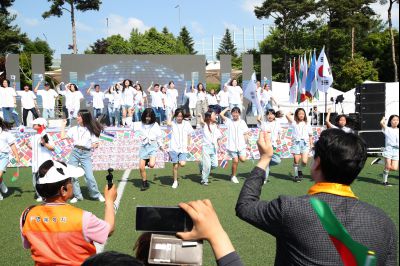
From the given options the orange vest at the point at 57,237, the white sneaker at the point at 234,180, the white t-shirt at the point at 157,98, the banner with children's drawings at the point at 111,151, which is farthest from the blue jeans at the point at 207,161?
the white t-shirt at the point at 157,98

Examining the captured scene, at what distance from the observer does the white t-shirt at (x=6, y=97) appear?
15.5 meters

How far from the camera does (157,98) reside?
18125 mm

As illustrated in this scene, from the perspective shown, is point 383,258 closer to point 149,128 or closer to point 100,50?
point 149,128

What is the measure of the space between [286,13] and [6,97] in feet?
74.3

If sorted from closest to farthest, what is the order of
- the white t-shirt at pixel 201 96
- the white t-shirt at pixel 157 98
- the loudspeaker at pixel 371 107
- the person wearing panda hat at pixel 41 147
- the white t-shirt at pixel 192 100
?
the person wearing panda hat at pixel 41 147 < the loudspeaker at pixel 371 107 < the white t-shirt at pixel 157 98 < the white t-shirt at pixel 201 96 < the white t-shirt at pixel 192 100

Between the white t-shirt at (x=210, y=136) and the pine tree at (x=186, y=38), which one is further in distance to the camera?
the pine tree at (x=186, y=38)

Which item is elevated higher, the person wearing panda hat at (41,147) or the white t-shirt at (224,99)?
the white t-shirt at (224,99)

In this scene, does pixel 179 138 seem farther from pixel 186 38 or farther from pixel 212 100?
pixel 186 38

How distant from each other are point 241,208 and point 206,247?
386cm

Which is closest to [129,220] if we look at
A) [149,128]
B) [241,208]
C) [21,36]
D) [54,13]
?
[149,128]

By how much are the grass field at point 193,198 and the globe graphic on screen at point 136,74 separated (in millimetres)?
10886

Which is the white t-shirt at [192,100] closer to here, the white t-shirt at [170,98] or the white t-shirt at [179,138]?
the white t-shirt at [170,98]

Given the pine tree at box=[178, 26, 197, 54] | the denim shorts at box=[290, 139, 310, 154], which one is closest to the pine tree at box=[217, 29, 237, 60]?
the pine tree at box=[178, 26, 197, 54]

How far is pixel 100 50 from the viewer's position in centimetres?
4872
